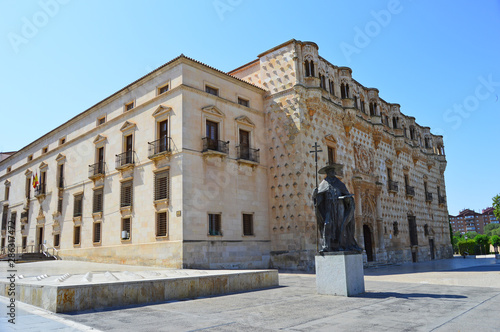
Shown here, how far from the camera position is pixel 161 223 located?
20172 mm

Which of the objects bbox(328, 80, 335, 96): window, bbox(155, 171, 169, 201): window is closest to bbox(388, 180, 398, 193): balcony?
bbox(328, 80, 335, 96): window

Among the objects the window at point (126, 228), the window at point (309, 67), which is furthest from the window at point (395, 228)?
the window at point (126, 228)

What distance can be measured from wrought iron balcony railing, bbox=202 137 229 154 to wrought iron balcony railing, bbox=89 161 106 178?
28.1 ft

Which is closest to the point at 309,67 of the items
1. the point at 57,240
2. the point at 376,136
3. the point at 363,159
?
the point at 363,159

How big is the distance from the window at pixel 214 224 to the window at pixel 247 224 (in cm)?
209

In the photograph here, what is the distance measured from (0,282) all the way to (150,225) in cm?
1049

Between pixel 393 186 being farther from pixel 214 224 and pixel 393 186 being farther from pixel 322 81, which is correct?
pixel 214 224

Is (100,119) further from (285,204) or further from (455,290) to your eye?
(455,290)

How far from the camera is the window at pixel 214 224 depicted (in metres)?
20.3

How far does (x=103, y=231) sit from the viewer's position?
23.9m

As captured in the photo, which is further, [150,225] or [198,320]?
[150,225]

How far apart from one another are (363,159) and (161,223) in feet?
54.5

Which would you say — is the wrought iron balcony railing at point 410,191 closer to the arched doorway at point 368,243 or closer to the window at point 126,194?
the arched doorway at point 368,243

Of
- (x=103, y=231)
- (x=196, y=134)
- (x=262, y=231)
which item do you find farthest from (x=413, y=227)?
(x=103, y=231)
